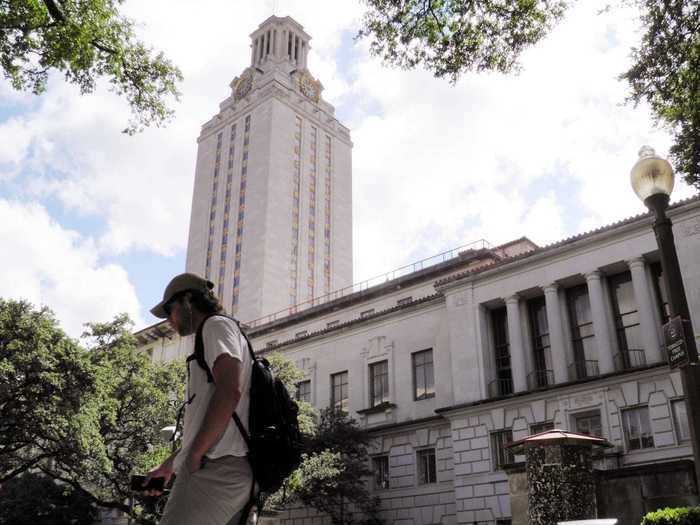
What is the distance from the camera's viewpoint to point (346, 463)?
30.3 m

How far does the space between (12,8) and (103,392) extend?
15.7 metres

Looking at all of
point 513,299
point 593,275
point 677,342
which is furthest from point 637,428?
point 677,342

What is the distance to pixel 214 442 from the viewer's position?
11.0 feet

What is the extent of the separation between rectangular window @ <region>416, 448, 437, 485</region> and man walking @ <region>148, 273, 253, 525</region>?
92.7ft

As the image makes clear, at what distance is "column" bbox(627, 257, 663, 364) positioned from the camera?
24703mm

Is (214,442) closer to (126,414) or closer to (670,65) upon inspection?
(670,65)

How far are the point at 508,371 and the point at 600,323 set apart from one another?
190 inches

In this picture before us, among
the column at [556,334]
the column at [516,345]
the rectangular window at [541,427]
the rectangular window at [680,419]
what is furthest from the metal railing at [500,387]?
the rectangular window at [680,419]

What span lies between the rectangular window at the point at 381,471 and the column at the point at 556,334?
9.82 metres

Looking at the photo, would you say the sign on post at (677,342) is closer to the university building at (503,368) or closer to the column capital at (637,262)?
the university building at (503,368)

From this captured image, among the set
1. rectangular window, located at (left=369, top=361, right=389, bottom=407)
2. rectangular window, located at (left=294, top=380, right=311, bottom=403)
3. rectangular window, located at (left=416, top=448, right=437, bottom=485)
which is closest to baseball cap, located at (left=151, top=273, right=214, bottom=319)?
rectangular window, located at (left=416, top=448, right=437, bottom=485)

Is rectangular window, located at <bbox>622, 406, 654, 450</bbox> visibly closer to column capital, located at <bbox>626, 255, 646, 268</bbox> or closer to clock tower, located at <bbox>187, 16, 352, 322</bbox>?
column capital, located at <bbox>626, 255, 646, 268</bbox>

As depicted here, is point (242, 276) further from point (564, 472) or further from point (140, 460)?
point (564, 472)

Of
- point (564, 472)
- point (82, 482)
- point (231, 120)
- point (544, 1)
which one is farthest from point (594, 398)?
point (231, 120)
